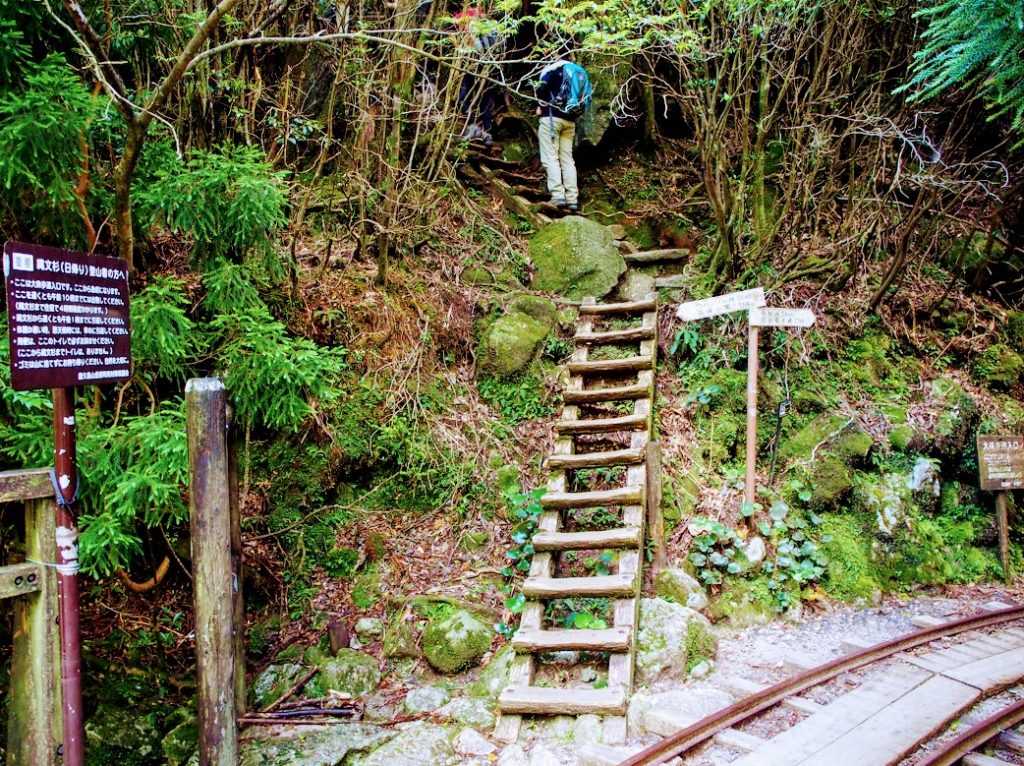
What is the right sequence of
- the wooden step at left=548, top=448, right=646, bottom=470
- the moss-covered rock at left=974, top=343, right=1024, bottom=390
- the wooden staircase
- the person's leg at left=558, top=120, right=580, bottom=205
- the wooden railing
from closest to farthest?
the wooden railing, the wooden staircase, the wooden step at left=548, top=448, right=646, bottom=470, the moss-covered rock at left=974, top=343, right=1024, bottom=390, the person's leg at left=558, top=120, right=580, bottom=205

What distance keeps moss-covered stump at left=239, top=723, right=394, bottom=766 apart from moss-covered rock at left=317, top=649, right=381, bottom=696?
392mm

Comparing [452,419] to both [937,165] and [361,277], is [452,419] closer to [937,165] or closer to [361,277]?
[361,277]

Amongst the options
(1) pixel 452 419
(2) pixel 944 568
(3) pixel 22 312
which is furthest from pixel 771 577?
(3) pixel 22 312

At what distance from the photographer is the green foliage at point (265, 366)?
4176 mm

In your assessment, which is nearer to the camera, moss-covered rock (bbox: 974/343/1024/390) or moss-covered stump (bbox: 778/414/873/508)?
moss-covered stump (bbox: 778/414/873/508)

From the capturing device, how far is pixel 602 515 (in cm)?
572

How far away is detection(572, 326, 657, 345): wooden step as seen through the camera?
6.94 metres

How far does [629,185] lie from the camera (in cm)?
1048

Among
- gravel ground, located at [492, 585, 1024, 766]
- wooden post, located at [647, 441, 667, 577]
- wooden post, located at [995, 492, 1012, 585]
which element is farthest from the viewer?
wooden post, located at [995, 492, 1012, 585]

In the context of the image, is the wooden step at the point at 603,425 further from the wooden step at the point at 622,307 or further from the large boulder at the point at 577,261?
the large boulder at the point at 577,261

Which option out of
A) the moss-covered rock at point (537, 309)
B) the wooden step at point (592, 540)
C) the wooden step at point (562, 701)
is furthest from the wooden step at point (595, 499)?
the moss-covered rock at point (537, 309)

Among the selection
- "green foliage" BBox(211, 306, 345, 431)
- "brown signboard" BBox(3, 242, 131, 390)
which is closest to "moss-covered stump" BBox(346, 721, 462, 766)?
"green foliage" BBox(211, 306, 345, 431)

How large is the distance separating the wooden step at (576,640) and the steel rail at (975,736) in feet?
5.53

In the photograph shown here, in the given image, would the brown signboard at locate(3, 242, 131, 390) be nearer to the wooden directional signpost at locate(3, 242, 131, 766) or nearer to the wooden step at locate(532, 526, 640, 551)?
the wooden directional signpost at locate(3, 242, 131, 766)
